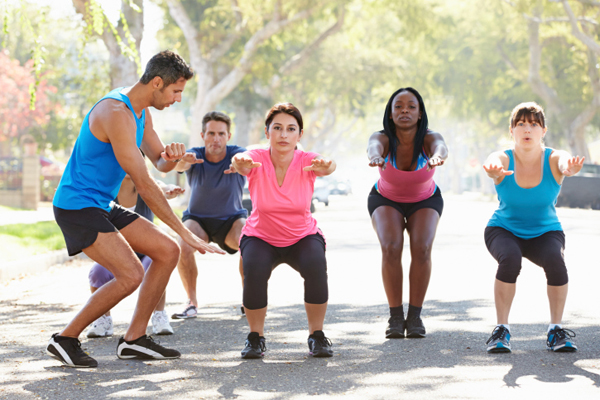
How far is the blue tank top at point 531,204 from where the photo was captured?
5.64m

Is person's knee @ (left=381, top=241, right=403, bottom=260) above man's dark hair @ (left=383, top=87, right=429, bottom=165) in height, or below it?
below

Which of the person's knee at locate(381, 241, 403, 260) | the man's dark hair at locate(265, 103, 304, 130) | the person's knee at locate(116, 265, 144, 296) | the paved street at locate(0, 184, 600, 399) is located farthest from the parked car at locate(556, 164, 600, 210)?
the person's knee at locate(116, 265, 144, 296)

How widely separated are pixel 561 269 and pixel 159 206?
2.77 m

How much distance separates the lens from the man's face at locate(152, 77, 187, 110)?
5.21 meters

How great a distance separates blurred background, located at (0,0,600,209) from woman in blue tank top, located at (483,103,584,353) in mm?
13953

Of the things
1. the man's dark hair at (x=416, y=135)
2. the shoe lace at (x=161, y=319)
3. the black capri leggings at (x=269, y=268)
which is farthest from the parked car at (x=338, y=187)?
the black capri leggings at (x=269, y=268)

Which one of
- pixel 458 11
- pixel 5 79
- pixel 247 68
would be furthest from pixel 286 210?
pixel 458 11

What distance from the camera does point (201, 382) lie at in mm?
4707

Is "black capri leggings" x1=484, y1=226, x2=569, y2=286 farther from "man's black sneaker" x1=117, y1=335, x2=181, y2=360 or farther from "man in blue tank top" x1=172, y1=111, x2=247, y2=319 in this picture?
"man in blue tank top" x1=172, y1=111, x2=247, y2=319

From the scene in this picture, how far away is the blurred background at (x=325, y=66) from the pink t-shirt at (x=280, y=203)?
13431 millimetres

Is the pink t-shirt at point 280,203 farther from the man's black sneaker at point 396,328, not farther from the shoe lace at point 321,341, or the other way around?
the man's black sneaker at point 396,328

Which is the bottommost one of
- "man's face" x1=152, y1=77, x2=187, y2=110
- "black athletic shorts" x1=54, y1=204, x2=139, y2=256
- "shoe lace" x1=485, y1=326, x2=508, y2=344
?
"shoe lace" x1=485, y1=326, x2=508, y2=344

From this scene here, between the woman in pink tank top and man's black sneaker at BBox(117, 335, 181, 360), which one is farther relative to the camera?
the woman in pink tank top

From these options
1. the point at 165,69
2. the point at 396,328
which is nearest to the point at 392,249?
the point at 396,328
